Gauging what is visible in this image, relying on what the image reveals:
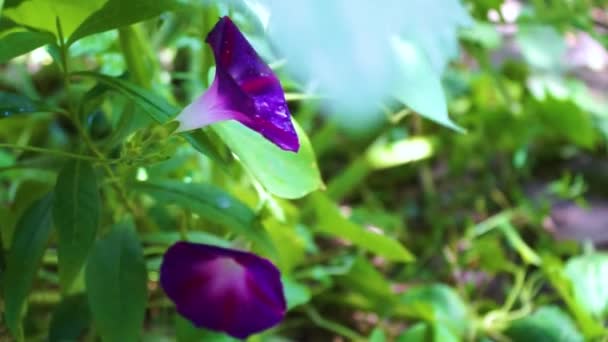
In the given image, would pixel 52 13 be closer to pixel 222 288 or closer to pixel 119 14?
pixel 119 14

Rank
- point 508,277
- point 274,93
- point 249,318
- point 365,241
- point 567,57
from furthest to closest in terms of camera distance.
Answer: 1. point 567,57
2. point 508,277
3. point 365,241
4. point 249,318
5. point 274,93

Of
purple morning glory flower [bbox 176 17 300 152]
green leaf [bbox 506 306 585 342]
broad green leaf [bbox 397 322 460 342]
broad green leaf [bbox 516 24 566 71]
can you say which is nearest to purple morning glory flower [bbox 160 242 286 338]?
purple morning glory flower [bbox 176 17 300 152]

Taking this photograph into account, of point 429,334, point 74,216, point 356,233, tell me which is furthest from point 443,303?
point 74,216

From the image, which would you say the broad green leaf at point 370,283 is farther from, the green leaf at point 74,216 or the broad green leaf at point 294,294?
the green leaf at point 74,216

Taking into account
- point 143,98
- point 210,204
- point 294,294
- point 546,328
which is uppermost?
point 143,98

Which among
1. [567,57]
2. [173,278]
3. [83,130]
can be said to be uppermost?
[83,130]

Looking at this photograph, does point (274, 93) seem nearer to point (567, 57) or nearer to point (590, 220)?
point (590, 220)

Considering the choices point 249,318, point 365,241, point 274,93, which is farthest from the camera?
point 365,241

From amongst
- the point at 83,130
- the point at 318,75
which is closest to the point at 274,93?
the point at 318,75
